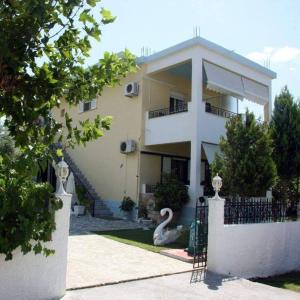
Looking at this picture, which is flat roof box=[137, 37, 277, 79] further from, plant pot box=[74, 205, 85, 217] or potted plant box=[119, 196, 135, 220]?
plant pot box=[74, 205, 85, 217]

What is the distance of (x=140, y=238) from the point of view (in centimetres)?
1470

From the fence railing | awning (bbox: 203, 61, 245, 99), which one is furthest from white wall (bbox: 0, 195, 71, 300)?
awning (bbox: 203, 61, 245, 99)

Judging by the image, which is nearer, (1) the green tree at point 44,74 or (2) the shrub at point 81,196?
(1) the green tree at point 44,74

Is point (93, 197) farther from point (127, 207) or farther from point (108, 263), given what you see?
point (108, 263)

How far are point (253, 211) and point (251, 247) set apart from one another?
1.07 m

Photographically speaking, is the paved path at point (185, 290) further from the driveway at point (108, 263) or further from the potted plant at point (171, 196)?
the potted plant at point (171, 196)

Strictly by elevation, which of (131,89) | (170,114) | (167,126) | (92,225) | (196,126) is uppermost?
(131,89)

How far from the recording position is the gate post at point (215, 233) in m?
10.0

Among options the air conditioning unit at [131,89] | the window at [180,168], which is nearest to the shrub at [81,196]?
the window at [180,168]

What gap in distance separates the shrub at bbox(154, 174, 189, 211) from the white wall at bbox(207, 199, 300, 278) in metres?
6.44

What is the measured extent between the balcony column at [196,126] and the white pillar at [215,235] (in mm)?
8256

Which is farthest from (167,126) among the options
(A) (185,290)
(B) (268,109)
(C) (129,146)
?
(A) (185,290)

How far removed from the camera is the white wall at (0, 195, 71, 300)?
6.50 metres

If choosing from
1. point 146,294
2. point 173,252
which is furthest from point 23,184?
point 173,252
